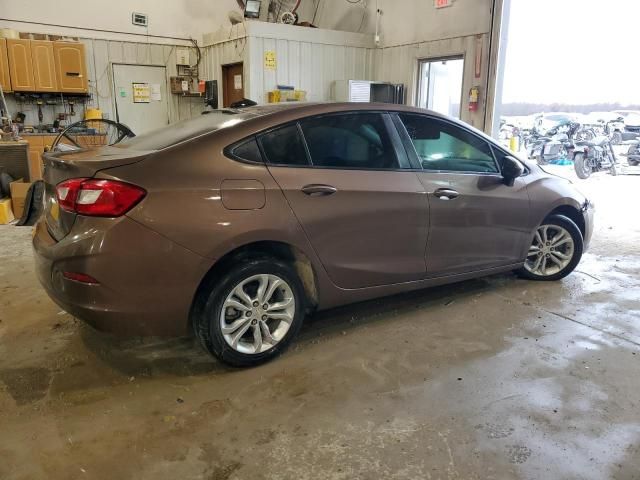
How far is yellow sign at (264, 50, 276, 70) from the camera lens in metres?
6.98

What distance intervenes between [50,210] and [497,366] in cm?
228

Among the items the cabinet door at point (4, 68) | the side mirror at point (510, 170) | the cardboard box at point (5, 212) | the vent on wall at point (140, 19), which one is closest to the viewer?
the side mirror at point (510, 170)

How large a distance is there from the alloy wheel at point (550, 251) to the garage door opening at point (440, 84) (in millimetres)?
3778

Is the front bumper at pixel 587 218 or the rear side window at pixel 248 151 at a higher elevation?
the rear side window at pixel 248 151

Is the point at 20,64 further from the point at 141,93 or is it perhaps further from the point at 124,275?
the point at 124,275

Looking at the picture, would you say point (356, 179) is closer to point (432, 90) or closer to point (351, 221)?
point (351, 221)

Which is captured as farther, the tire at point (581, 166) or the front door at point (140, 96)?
the tire at point (581, 166)

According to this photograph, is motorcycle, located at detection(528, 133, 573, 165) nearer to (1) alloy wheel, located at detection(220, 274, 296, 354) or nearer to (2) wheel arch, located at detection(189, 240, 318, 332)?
(2) wheel arch, located at detection(189, 240, 318, 332)

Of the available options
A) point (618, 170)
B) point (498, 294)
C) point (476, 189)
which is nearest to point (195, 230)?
point (476, 189)

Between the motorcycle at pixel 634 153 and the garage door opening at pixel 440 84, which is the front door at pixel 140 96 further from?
the motorcycle at pixel 634 153

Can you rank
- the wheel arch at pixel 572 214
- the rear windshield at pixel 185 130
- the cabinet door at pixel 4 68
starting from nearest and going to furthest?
the rear windshield at pixel 185 130
the wheel arch at pixel 572 214
the cabinet door at pixel 4 68

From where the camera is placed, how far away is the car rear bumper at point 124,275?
6.81 ft

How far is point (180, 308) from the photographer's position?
2254 millimetres

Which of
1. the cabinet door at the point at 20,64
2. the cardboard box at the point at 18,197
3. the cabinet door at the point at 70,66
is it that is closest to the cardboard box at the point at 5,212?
the cardboard box at the point at 18,197
